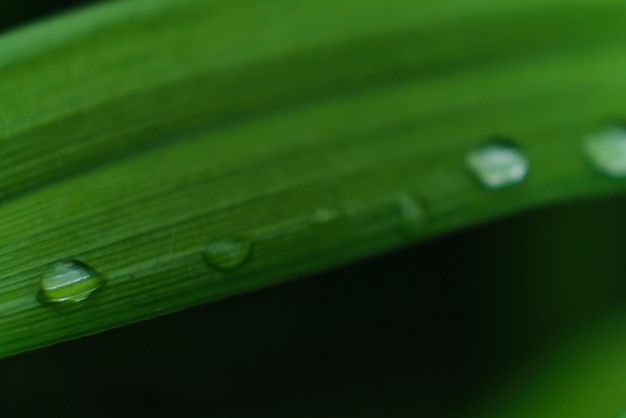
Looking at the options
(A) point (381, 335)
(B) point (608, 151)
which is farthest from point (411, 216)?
(A) point (381, 335)

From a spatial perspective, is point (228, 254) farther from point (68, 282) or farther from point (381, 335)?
point (381, 335)

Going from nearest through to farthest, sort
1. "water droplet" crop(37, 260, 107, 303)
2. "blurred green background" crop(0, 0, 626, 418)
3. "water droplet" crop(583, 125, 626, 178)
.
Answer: "water droplet" crop(37, 260, 107, 303)
"water droplet" crop(583, 125, 626, 178)
"blurred green background" crop(0, 0, 626, 418)

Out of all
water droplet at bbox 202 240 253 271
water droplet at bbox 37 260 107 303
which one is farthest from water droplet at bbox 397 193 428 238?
water droplet at bbox 37 260 107 303

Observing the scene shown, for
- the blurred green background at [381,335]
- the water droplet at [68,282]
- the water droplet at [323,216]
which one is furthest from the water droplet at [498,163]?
the blurred green background at [381,335]

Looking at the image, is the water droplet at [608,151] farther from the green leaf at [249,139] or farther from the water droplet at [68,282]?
the water droplet at [68,282]

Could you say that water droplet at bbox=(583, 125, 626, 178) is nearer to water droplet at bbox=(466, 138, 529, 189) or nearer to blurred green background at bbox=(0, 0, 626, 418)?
water droplet at bbox=(466, 138, 529, 189)

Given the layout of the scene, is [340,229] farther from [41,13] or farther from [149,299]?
[41,13]
